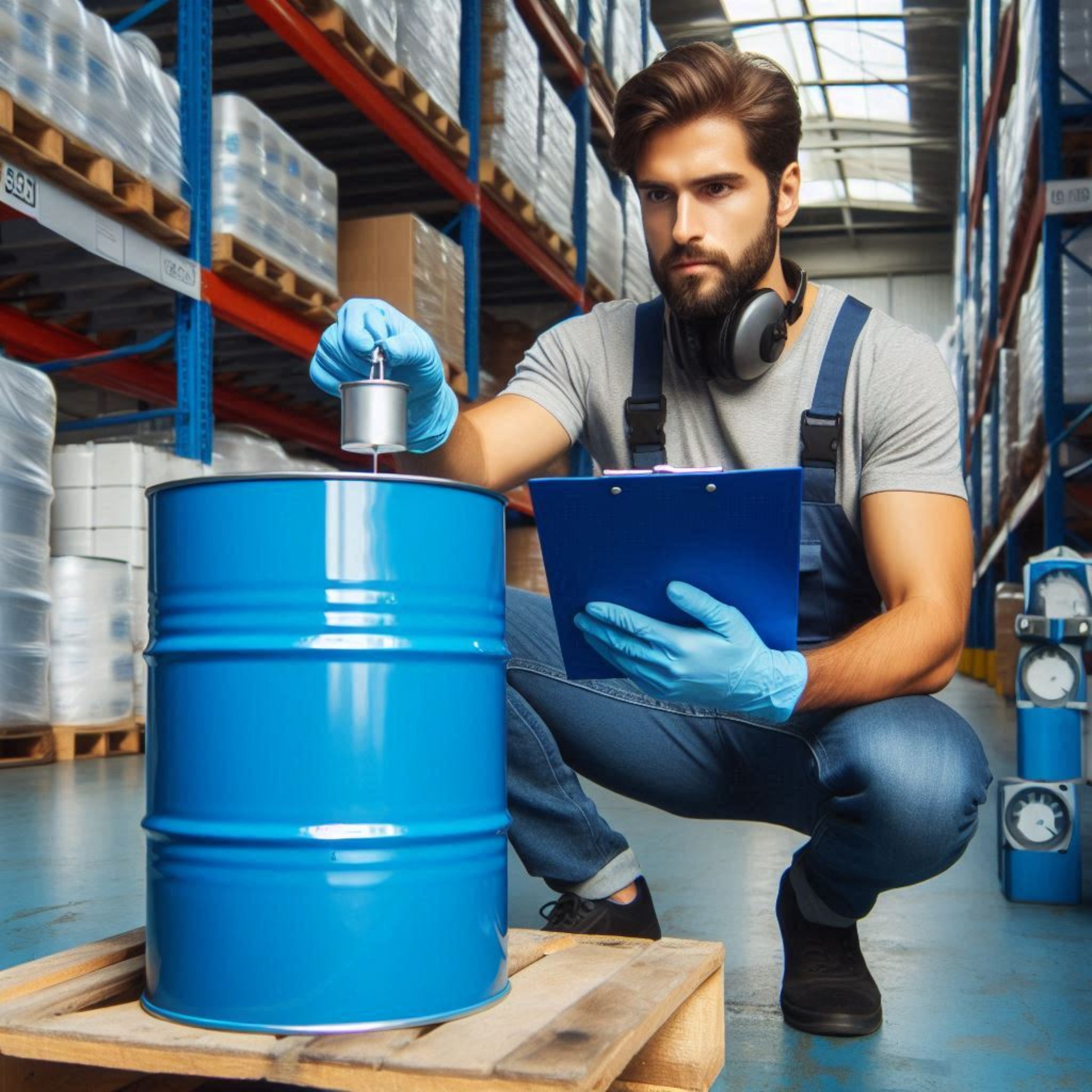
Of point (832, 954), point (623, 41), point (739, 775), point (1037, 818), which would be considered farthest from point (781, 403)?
point (623, 41)

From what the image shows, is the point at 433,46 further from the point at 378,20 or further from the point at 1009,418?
the point at 1009,418

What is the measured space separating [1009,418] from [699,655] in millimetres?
8825

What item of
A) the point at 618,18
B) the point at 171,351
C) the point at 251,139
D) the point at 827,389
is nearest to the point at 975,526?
the point at 618,18

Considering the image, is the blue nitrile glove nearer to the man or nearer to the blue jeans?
the man

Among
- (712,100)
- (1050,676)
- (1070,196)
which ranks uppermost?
(1070,196)

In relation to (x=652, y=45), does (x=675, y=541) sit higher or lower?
lower

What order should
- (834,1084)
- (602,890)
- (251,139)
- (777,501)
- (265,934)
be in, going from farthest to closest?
(251,139), (602,890), (834,1084), (777,501), (265,934)

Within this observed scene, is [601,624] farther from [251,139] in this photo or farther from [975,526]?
[975,526]

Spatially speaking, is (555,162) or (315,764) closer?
(315,764)

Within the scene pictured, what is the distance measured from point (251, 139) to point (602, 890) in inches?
172

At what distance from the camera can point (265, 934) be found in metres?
1.25

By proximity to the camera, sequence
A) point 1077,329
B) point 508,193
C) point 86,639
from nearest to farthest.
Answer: point 86,639 < point 1077,329 < point 508,193

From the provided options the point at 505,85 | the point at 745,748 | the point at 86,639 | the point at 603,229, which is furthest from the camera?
the point at 603,229

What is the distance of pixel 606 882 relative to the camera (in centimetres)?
200
